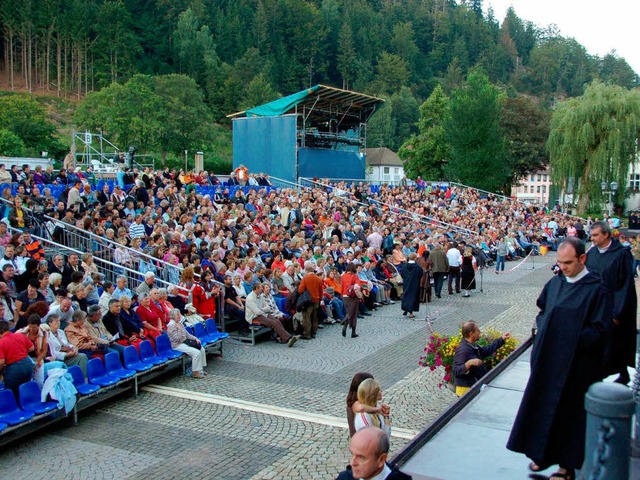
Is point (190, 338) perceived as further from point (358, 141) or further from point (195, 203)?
point (358, 141)

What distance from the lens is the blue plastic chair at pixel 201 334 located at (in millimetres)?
11352

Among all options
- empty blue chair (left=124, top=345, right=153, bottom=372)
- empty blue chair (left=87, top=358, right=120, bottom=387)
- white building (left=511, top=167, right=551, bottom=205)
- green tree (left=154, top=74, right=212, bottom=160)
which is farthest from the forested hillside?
empty blue chair (left=87, top=358, right=120, bottom=387)

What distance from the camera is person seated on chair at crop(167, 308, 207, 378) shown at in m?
10.6

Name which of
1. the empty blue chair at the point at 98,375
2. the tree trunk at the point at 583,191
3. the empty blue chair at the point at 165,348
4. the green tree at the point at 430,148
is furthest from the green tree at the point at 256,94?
the empty blue chair at the point at 98,375

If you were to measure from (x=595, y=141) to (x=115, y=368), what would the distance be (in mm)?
37427

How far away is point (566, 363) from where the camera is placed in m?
4.04

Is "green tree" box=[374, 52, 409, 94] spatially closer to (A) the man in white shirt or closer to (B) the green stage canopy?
Answer: (B) the green stage canopy

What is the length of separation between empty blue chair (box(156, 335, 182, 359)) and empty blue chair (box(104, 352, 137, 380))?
2.92ft

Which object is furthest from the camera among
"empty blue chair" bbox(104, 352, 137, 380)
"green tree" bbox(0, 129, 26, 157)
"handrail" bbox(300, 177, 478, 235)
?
"green tree" bbox(0, 129, 26, 157)

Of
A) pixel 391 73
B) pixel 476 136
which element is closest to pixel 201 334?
pixel 476 136

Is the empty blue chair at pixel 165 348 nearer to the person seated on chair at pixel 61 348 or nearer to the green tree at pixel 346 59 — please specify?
the person seated on chair at pixel 61 348

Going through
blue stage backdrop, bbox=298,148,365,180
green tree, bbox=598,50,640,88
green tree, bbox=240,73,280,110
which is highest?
green tree, bbox=598,50,640,88

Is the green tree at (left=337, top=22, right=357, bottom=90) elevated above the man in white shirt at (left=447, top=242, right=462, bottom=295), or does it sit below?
above

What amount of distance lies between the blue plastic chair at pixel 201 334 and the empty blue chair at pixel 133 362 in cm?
165
